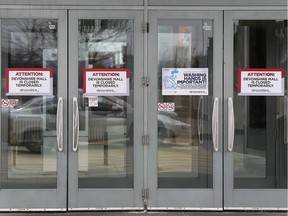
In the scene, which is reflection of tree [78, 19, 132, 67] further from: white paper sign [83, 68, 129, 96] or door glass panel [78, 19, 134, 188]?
white paper sign [83, 68, 129, 96]

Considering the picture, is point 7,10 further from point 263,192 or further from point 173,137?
point 263,192

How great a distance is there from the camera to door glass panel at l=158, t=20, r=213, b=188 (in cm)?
608

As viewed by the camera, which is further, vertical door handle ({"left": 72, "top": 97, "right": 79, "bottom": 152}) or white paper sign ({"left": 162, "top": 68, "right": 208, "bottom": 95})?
white paper sign ({"left": 162, "top": 68, "right": 208, "bottom": 95})

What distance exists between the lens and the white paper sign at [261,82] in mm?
6090

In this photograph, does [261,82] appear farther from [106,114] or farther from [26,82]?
[26,82]

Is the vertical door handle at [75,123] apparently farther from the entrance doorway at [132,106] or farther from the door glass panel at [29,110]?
the door glass panel at [29,110]

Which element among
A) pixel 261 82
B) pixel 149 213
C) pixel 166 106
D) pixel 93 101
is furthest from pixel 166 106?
pixel 149 213

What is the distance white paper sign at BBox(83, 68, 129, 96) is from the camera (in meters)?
6.00

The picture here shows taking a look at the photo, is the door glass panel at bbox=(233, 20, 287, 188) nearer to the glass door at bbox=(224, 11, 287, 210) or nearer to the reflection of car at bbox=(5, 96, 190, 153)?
the glass door at bbox=(224, 11, 287, 210)

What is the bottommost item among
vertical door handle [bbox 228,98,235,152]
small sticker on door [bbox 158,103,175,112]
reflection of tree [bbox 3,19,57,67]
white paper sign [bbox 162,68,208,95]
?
vertical door handle [bbox 228,98,235,152]

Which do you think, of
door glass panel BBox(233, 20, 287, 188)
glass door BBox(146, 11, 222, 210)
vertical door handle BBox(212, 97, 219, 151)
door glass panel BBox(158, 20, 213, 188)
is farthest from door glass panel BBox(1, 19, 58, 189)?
door glass panel BBox(233, 20, 287, 188)

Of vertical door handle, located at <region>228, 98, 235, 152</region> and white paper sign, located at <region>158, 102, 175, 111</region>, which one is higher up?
white paper sign, located at <region>158, 102, 175, 111</region>

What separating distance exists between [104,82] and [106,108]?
1.11ft

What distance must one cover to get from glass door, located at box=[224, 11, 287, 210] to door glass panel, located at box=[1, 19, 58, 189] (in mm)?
2248
